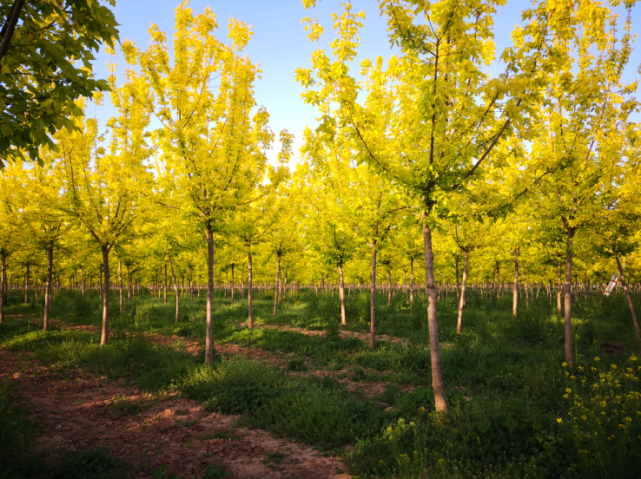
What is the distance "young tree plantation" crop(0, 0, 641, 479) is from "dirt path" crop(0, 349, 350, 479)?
5 centimetres

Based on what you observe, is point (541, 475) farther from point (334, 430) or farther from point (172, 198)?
point (172, 198)

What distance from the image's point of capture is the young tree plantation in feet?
15.1

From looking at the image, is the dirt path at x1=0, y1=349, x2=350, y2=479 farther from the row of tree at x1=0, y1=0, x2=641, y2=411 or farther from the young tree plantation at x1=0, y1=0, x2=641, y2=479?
the row of tree at x1=0, y1=0, x2=641, y2=411

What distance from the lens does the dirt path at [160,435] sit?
200 inches

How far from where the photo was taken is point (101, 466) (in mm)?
4781

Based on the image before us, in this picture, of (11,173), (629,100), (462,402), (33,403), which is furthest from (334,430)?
(11,173)

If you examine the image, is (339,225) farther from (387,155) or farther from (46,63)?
(46,63)

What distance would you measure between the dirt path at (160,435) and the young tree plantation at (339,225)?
55 millimetres

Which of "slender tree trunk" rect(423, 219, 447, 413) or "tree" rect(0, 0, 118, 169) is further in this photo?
"slender tree trunk" rect(423, 219, 447, 413)

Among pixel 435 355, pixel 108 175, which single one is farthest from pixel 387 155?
pixel 108 175

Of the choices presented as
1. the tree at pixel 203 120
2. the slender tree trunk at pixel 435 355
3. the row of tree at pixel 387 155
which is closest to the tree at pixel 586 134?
Result: the row of tree at pixel 387 155

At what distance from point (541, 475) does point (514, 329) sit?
A: 1217cm

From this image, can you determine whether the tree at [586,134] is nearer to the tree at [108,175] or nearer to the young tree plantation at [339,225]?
the young tree plantation at [339,225]

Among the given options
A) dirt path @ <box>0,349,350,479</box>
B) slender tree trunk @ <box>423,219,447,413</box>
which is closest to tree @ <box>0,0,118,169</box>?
dirt path @ <box>0,349,350,479</box>
